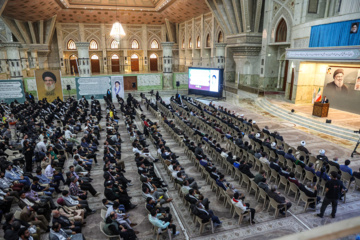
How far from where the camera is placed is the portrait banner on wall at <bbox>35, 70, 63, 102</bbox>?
21750mm

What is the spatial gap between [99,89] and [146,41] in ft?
63.0

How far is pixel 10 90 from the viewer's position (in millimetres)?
21953

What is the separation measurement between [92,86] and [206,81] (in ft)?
36.1

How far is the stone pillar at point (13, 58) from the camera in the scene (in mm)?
22000

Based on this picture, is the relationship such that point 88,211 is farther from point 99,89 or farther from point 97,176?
point 99,89

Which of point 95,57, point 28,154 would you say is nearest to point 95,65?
point 95,57

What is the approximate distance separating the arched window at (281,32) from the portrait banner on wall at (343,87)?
568cm

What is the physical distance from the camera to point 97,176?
32.4 ft

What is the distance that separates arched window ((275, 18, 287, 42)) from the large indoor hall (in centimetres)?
9

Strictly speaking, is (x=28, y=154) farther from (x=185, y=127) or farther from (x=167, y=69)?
(x=167, y=69)

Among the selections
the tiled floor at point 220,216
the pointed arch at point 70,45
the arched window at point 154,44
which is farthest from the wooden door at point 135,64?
the tiled floor at point 220,216

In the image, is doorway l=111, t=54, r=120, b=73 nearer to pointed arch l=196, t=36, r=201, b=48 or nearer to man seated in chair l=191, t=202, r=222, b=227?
pointed arch l=196, t=36, r=201, b=48

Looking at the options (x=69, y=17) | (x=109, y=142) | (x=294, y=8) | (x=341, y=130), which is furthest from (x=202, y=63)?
(x=109, y=142)

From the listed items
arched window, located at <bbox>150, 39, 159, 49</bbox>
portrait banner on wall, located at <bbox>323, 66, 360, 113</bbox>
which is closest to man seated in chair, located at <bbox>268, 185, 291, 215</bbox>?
portrait banner on wall, located at <bbox>323, 66, 360, 113</bbox>
